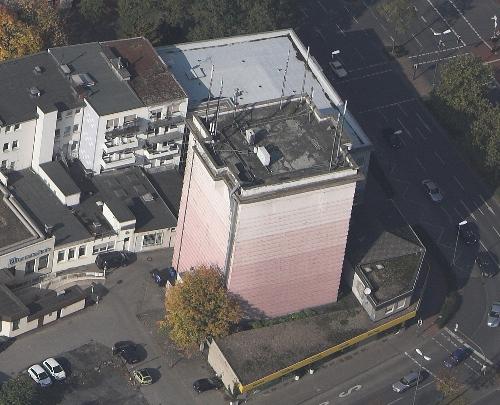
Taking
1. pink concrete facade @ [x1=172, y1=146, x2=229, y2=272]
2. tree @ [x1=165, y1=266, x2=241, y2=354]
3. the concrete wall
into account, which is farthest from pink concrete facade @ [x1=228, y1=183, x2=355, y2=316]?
the concrete wall

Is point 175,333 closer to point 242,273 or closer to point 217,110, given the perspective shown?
point 242,273

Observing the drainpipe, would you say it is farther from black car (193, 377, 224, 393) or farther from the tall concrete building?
black car (193, 377, 224, 393)

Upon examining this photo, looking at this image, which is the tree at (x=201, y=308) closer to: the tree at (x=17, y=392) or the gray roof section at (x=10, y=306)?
the gray roof section at (x=10, y=306)

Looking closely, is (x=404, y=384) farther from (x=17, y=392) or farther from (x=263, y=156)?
(x=17, y=392)

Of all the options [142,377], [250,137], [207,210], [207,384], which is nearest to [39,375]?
[142,377]

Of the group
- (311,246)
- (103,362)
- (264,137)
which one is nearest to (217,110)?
(264,137)

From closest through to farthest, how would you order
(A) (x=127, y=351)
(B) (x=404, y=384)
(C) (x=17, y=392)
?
(C) (x=17, y=392), (A) (x=127, y=351), (B) (x=404, y=384)
